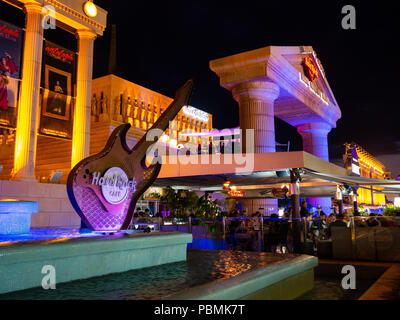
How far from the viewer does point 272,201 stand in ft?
68.8

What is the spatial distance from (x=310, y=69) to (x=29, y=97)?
18536 mm

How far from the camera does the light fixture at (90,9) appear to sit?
63.4 feet

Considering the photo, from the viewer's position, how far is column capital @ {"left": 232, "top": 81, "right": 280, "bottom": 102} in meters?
19.9

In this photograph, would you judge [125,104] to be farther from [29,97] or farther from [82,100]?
[29,97]

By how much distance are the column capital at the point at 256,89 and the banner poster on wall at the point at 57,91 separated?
891cm

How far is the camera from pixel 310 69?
25688mm

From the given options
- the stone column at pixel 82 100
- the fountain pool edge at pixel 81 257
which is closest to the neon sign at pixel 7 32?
the stone column at pixel 82 100

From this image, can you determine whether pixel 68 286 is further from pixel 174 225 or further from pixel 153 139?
pixel 174 225

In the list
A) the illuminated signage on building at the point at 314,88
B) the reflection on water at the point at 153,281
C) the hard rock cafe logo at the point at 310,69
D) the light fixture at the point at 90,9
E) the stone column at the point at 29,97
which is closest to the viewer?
the reflection on water at the point at 153,281

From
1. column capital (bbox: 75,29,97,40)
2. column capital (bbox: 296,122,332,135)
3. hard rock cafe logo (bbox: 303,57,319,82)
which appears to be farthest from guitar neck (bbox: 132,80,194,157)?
column capital (bbox: 296,122,332,135)

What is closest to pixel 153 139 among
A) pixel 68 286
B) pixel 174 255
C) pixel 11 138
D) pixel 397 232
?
pixel 174 255

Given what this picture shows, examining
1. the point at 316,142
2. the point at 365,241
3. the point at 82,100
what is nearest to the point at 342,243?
the point at 365,241

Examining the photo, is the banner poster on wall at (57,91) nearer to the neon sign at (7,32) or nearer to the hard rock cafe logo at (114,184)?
the neon sign at (7,32)
